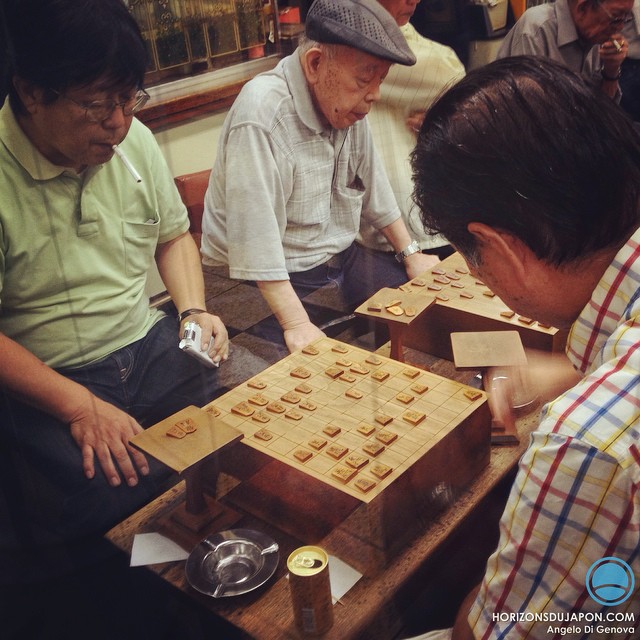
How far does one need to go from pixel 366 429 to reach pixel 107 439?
482mm

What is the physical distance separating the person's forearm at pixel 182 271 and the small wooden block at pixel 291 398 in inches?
9.8

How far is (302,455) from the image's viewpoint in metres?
1.25

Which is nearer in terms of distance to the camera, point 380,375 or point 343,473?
point 343,473

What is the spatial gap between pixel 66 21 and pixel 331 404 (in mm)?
842

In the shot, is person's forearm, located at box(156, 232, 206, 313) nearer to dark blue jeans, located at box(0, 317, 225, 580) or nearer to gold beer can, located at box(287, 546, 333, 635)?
dark blue jeans, located at box(0, 317, 225, 580)

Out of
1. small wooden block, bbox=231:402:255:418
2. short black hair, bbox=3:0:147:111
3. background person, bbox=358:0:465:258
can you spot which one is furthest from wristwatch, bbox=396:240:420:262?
short black hair, bbox=3:0:147:111

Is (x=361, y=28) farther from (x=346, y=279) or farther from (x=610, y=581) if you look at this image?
(x=610, y=581)

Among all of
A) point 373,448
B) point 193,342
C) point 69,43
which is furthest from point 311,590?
point 69,43

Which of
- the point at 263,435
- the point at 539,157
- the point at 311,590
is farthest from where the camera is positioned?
the point at 263,435

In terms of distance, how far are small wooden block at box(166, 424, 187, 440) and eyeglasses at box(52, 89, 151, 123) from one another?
1.74ft

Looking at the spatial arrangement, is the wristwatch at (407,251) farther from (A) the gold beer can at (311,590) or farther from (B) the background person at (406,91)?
(A) the gold beer can at (311,590)

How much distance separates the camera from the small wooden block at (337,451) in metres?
1.25

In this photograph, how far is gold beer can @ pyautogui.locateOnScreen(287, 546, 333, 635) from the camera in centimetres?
109

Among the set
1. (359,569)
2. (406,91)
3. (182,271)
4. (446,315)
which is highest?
(406,91)
